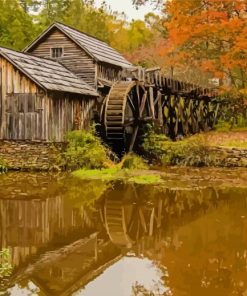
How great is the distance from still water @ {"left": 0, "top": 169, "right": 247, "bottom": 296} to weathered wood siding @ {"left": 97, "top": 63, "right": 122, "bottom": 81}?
887cm

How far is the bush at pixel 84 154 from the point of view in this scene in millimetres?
18141

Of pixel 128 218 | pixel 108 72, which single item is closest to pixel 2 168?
pixel 108 72

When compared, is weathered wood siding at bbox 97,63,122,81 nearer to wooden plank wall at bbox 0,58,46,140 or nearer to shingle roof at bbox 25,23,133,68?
shingle roof at bbox 25,23,133,68

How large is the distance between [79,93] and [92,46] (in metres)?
4.85

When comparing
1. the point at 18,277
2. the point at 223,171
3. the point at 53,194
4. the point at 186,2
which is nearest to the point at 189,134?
the point at 186,2

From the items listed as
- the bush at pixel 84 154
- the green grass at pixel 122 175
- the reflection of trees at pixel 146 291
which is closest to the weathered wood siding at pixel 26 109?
the bush at pixel 84 154

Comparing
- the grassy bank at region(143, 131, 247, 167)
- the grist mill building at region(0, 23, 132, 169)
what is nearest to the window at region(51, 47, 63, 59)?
the grist mill building at region(0, 23, 132, 169)

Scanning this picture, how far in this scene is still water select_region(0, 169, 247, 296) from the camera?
6.58 metres

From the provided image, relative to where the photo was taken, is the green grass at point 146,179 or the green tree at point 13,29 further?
the green tree at point 13,29

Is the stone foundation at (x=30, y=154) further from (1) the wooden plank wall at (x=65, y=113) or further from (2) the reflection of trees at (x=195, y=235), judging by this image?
(2) the reflection of trees at (x=195, y=235)

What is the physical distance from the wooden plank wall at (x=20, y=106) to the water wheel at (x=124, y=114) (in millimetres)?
3205

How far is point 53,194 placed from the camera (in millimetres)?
13391

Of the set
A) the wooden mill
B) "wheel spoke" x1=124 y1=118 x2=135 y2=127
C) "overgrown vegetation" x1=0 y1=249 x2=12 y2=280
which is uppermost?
the wooden mill

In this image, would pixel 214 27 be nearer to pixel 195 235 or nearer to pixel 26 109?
pixel 26 109
